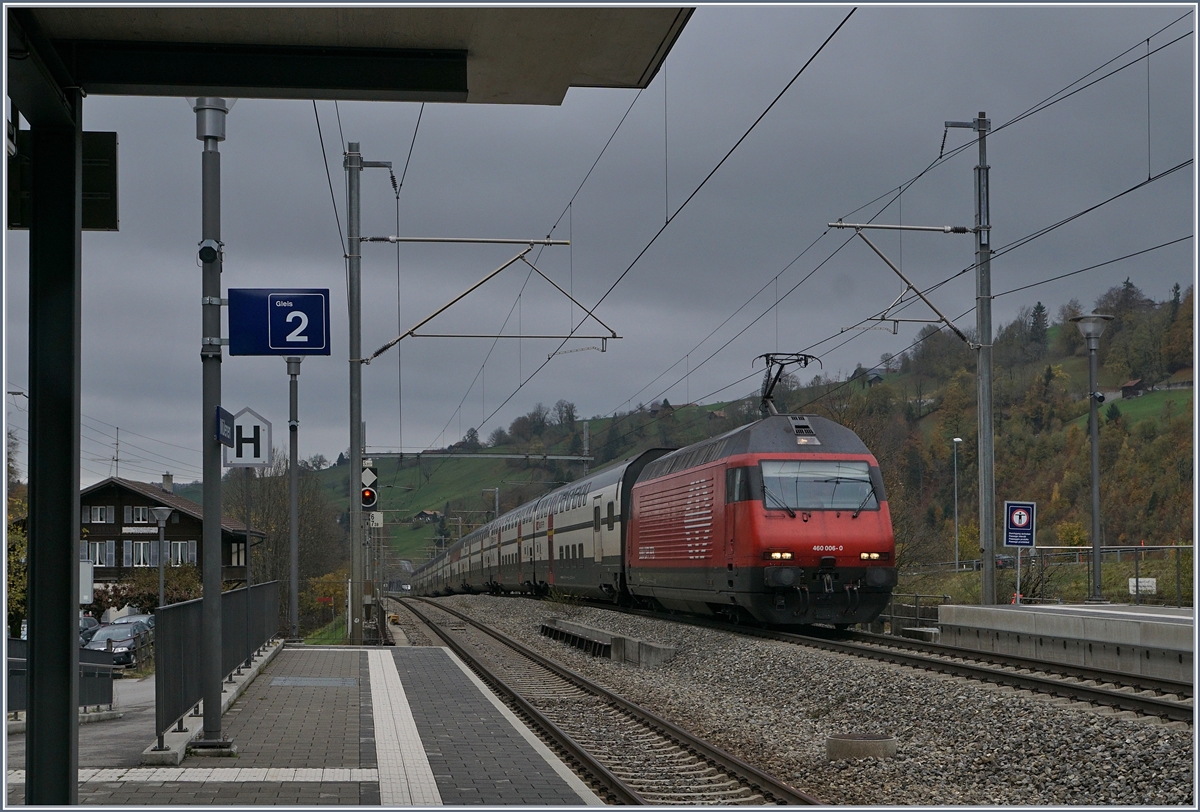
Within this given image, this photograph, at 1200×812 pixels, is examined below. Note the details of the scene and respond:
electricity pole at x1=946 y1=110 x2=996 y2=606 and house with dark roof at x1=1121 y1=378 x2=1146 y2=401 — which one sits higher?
house with dark roof at x1=1121 y1=378 x2=1146 y2=401

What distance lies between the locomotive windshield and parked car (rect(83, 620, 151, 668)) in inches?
522

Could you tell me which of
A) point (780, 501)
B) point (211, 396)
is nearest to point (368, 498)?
point (780, 501)

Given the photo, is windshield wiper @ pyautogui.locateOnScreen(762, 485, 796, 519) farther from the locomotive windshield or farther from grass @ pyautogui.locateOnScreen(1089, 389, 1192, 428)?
grass @ pyautogui.locateOnScreen(1089, 389, 1192, 428)

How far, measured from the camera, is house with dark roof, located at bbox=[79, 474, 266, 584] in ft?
197

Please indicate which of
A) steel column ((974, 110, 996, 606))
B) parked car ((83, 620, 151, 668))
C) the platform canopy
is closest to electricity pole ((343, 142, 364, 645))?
parked car ((83, 620, 151, 668))

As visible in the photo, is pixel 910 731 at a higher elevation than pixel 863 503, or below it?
below

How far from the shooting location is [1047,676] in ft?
46.3

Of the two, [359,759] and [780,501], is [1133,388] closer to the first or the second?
[780,501]

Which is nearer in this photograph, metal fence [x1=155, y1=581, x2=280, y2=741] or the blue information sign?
metal fence [x1=155, y1=581, x2=280, y2=741]

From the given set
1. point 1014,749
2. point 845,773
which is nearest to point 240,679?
point 845,773

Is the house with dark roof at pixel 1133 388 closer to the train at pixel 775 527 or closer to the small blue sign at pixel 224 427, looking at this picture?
the train at pixel 775 527

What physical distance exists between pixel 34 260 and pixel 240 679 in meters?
8.96

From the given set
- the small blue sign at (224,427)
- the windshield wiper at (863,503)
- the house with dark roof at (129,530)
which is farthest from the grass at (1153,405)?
the small blue sign at (224,427)

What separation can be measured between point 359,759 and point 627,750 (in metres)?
2.85
